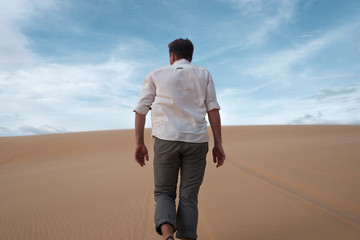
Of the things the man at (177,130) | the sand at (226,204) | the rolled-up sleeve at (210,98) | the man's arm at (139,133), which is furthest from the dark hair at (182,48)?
the sand at (226,204)

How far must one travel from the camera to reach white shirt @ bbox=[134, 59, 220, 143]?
2.28 meters

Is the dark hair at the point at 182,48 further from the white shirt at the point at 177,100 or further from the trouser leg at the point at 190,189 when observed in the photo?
the trouser leg at the point at 190,189

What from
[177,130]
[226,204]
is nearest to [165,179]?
[177,130]

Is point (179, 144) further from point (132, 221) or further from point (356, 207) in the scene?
point (356, 207)

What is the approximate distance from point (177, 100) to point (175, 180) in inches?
29.0

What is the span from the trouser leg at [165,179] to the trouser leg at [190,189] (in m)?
0.09

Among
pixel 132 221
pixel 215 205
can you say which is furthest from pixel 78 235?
pixel 215 205

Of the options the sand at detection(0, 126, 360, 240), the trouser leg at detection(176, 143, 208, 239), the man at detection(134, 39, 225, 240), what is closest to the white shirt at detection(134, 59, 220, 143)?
the man at detection(134, 39, 225, 240)

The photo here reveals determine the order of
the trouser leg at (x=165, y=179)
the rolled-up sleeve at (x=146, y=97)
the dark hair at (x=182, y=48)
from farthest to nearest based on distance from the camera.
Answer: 1. the dark hair at (x=182, y=48)
2. the rolled-up sleeve at (x=146, y=97)
3. the trouser leg at (x=165, y=179)

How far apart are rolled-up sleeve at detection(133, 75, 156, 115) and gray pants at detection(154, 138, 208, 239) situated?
0.31 meters

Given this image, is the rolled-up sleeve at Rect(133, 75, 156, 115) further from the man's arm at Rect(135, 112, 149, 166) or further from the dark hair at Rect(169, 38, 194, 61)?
the dark hair at Rect(169, 38, 194, 61)

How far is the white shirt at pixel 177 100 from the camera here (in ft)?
7.49

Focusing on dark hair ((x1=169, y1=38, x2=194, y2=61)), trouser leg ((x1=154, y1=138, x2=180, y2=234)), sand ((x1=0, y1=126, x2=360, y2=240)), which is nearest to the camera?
trouser leg ((x1=154, y1=138, x2=180, y2=234))

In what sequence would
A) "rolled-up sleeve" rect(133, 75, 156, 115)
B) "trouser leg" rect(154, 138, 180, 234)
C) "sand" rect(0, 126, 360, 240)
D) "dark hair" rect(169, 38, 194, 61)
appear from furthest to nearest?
"sand" rect(0, 126, 360, 240)
"dark hair" rect(169, 38, 194, 61)
"rolled-up sleeve" rect(133, 75, 156, 115)
"trouser leg" rect(154, 138, 180, 234)
